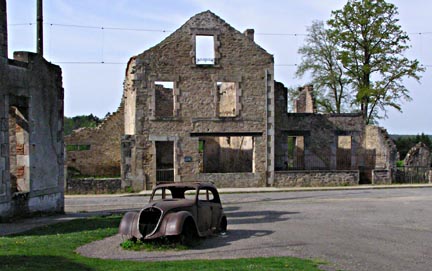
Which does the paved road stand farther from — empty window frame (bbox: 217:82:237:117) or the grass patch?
empty window frame (bbox: 217:82:237:117)

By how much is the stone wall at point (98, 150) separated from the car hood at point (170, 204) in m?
27.5

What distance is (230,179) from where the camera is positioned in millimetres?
33594

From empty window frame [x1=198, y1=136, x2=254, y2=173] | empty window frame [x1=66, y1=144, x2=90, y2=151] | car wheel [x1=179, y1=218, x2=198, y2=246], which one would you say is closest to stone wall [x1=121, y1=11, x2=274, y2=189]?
empty window frame [x1=198, y1=136, x2=254, y2=173]

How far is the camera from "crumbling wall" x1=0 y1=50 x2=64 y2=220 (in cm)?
1848

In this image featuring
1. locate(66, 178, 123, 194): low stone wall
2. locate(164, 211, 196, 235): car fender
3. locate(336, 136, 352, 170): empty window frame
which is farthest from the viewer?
locate(336, 136, 352, 170): empty window frame

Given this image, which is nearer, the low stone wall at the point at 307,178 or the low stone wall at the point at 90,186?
the low stone wall at the point at 90,186

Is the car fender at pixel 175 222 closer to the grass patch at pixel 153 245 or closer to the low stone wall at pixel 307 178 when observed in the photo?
the grass patch at pixel 153 245

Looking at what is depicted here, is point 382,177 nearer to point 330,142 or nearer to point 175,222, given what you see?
point 330,142

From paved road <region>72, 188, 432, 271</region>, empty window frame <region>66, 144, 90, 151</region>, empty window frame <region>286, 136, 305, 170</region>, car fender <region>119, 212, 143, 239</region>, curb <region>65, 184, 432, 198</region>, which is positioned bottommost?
paved road <region>72, 188, 432, 271</region>

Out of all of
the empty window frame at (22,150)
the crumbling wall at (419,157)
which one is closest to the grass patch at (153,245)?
the empty window frame at (22,150)

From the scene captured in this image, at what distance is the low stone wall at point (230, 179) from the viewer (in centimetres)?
3350

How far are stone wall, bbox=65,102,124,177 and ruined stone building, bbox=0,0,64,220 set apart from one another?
18167 mm

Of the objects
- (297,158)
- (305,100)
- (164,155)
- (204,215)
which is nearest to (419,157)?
(297,158)

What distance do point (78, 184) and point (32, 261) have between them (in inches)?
812
